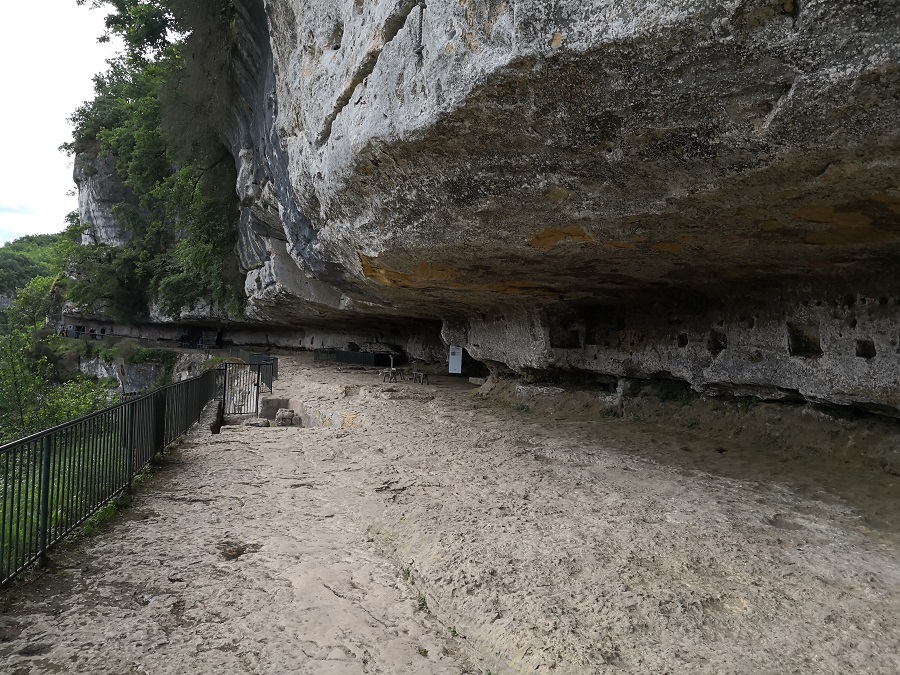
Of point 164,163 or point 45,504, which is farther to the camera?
point 164,163

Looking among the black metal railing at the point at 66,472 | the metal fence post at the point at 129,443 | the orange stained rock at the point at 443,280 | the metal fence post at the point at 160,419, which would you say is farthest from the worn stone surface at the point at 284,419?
the metal fence post at the point at 129,443

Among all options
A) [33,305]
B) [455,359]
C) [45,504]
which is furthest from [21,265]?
[45,504]

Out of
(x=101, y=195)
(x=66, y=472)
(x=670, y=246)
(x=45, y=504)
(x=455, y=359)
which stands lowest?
(x=45, y=504)

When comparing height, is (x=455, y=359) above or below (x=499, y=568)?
above

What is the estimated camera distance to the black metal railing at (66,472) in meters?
3.12

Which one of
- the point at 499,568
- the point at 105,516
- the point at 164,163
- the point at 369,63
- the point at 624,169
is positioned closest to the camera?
the point at 499,568

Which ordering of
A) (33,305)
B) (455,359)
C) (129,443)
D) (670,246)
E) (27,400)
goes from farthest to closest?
1. (33,305)
2. (27,400)
3. (455,359)
4. (129,443)
5. (670,246)

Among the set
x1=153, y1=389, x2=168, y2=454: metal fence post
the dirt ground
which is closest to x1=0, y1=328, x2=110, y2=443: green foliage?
x1=153, y1=389, x2=168, y2=454: metal fence post

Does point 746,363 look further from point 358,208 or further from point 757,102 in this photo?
point 358,208

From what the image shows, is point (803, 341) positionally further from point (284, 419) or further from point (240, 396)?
point (240, 396)

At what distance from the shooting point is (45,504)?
3.40 metres

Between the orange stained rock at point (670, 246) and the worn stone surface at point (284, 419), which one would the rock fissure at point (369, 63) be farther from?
the worn stone surface at point (284, 419)

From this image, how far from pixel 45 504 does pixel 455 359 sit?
9.08 meters

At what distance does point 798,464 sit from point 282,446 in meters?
5.75
